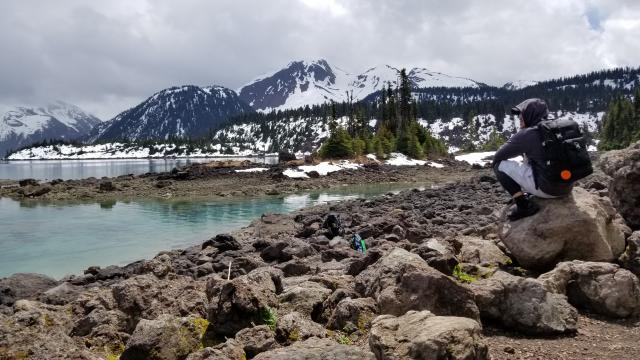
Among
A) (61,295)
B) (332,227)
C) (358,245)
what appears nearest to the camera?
(61,295)

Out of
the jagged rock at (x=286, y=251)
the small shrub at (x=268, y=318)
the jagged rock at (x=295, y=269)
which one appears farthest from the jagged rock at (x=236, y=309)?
the jagged rock at (x=286, y=251)

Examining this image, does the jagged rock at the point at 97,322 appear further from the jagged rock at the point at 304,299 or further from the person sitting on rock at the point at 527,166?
the person sitting on rock at the point at 527,166

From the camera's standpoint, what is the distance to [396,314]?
5.91m

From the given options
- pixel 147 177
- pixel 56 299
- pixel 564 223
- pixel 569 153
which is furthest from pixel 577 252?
pixel 147 177

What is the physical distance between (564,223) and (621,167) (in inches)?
79.5

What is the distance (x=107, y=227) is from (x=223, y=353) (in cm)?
2732

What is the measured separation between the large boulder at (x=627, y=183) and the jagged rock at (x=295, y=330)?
633cm

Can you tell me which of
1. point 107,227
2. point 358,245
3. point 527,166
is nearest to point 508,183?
point 527,166

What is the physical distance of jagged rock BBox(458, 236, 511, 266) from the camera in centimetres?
871

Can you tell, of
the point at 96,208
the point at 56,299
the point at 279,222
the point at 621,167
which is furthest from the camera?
the point at 96,208

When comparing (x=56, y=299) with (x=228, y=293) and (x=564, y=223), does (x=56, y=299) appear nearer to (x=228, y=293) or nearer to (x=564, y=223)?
(x=228, y=293)

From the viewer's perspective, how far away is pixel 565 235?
8086 millimetres

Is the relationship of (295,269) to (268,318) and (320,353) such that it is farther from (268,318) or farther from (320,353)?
(320,353)

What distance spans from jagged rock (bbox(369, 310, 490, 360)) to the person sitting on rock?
4.33 meters
